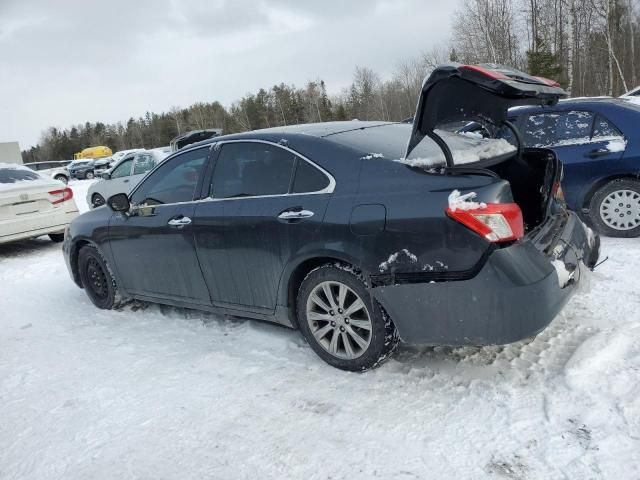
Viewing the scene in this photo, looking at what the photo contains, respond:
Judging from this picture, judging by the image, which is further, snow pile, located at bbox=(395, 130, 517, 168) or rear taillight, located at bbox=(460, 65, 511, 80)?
snow pile, located at bbox=(395, 130, 517, 168)

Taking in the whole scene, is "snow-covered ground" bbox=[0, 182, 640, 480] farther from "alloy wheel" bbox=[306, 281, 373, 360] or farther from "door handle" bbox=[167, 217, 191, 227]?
"door handle" bbox=[167, 217, 191, 227]

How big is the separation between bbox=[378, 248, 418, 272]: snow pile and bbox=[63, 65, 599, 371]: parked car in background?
0.01m

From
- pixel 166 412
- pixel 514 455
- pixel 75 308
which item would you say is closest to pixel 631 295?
pixel 514 455

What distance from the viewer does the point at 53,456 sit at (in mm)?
2660

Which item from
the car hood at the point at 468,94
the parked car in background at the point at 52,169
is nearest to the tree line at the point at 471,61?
the car hood at the point at 468,94

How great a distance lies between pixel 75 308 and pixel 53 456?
2.78 metres

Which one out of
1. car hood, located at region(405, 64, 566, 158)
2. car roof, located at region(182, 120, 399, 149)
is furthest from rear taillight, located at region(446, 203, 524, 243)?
car roof, located at region(182, 120, 399, 149)

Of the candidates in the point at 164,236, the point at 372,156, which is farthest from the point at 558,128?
the point at 164,236

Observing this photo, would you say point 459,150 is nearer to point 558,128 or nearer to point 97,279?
point 558,128

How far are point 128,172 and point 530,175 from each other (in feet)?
36.4

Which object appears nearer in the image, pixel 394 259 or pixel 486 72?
pixel 486 72

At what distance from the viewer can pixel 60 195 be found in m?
8.45

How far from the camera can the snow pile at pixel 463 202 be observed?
258 centimetres

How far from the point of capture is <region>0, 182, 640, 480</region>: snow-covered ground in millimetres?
2338
